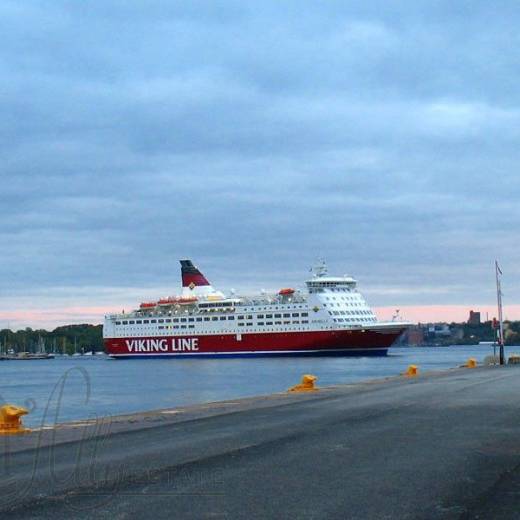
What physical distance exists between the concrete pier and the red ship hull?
67060 millimetres

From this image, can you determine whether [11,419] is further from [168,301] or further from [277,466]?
[168,301]

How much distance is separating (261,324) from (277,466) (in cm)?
7734

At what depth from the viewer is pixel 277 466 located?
8.54m

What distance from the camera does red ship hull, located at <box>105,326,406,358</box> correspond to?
81.9m

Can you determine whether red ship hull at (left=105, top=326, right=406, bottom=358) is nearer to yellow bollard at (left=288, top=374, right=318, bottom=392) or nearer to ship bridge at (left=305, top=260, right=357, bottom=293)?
ship bridge at (left=305, top=260, right=357, bottom=293)

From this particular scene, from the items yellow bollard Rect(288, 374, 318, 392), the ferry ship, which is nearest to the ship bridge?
the ferry ship

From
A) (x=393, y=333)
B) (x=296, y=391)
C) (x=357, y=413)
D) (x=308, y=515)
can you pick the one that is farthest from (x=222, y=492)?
(x=393, y=333)

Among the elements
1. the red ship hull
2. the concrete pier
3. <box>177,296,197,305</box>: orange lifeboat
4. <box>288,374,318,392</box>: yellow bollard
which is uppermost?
<box>177,296,197,305</box>: orange lifeboat

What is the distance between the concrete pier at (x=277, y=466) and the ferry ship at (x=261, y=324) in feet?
221

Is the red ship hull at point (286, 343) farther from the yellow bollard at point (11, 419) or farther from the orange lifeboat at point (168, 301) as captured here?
the yellow bollard at point (11, 419)

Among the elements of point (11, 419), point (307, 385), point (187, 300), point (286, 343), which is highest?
point (187, 300)

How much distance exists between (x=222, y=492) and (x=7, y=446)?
4980 mm

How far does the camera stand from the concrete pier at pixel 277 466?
6.54 meters

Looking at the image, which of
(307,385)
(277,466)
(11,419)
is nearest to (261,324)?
(307,385)
